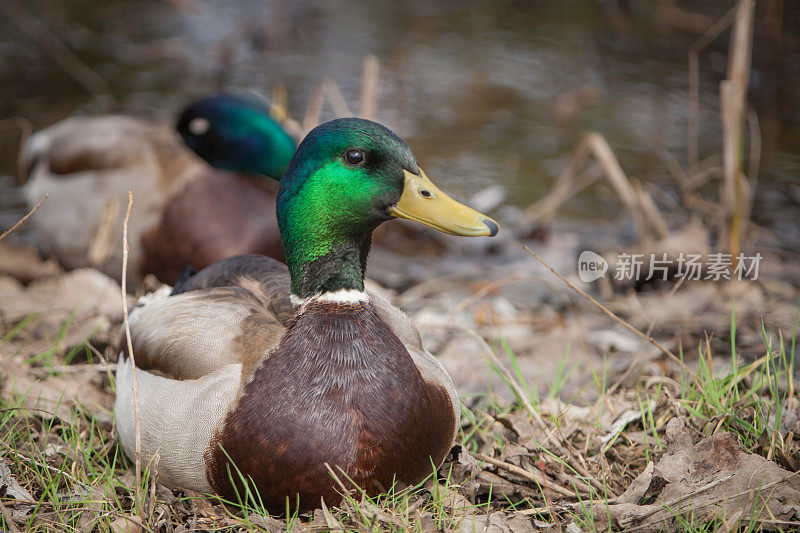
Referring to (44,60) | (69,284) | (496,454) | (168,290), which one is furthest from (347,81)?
(496,454)

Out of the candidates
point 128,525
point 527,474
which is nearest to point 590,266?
point 527,474

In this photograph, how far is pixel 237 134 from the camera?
502 cm

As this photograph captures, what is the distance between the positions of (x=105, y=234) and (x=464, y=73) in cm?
438

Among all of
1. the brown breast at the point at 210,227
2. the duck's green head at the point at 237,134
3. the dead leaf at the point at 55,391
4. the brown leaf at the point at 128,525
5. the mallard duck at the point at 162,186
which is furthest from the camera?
the duck's green head at the point at 237,134

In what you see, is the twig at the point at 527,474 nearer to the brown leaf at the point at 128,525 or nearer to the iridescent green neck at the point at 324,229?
the iridescent green neck at the point at 324,229

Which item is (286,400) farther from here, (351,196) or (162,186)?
(162,186)

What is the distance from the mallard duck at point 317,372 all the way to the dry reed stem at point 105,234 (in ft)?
7.35

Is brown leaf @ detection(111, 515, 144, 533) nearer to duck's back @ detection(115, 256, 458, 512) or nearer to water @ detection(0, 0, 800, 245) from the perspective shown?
duck's back @ detection(115, 256, 458, 512)

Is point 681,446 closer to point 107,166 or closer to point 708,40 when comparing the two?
point 107,166

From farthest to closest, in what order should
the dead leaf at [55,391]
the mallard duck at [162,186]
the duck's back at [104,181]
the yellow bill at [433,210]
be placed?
the duck's back at [104,181] < the mallard duck at [162,186] < the dead leaf at [55,391] < the yellow bill at [433,210]

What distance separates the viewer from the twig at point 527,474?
2.62 metres

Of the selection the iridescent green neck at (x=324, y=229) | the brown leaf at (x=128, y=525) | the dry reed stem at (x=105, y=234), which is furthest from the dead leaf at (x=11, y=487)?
the dry reed stem at (x=105, y=234)

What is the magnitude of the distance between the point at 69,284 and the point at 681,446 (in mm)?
3140

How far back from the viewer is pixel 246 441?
7.95ft
